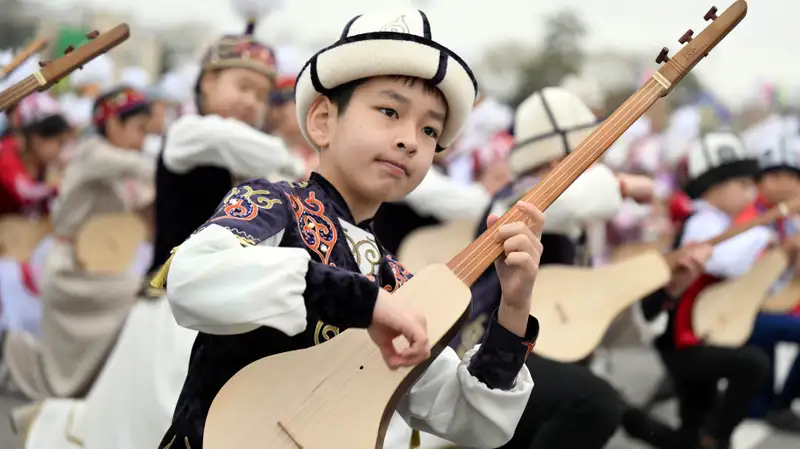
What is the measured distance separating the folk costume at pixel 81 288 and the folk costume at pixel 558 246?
270cm

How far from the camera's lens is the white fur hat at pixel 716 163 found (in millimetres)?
5715

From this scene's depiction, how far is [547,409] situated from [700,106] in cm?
1257

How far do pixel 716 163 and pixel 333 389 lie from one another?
4.48m

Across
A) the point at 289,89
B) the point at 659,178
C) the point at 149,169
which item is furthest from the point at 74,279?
the point at 659,178

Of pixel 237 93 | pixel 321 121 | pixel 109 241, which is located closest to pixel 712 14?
pixel 321 121

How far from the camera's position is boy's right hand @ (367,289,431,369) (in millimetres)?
1669

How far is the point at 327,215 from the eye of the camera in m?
2.02

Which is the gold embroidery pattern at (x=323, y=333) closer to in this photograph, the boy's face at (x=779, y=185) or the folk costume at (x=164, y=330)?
the folk costume at (x=164, y=330)

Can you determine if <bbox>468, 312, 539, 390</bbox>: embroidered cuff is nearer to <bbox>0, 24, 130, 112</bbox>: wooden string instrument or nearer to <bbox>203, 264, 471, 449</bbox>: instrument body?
<bbox>203, 264, 471, 449</bbox>: instrument body

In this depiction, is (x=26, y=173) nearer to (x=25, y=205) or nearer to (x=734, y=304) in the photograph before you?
(x=25, y=205)

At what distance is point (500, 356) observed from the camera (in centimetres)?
203

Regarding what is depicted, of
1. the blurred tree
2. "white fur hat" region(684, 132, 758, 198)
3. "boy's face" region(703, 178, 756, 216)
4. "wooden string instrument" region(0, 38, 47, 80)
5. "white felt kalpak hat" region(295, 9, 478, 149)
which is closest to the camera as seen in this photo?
"white felt kalpak hat" region(295, 9, 478, 149)

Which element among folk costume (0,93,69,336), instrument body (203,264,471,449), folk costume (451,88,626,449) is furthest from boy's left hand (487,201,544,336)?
folk costume (0,93,69,336)

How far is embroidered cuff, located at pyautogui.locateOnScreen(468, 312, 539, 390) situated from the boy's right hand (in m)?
0.31
